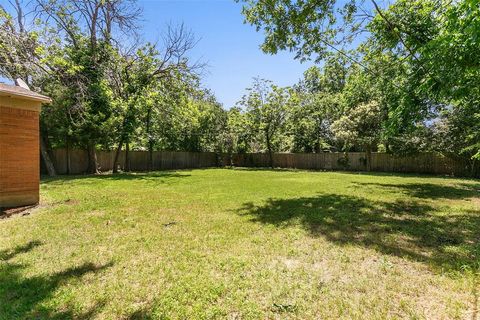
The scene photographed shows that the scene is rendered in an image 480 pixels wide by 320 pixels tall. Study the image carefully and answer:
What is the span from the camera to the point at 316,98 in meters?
23.5

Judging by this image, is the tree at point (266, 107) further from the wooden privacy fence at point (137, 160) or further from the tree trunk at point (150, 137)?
the tree trunk at point (150, 137)

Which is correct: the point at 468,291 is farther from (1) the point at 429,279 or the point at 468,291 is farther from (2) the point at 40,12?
(2) the point at 40,12

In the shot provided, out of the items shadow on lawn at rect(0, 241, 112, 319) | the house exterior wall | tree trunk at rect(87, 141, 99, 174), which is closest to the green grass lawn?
shadow on lawn at rect(0, 241, 112, 319)

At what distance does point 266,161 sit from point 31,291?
23084 millimetres

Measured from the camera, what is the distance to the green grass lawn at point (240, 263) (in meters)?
2.44

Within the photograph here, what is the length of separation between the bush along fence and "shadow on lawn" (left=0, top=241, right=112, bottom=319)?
1423cm

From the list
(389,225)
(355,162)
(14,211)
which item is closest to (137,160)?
(14,211)

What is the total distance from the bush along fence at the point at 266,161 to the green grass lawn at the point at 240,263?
11.1 metres

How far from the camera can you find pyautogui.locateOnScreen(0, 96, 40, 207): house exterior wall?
6.07 m

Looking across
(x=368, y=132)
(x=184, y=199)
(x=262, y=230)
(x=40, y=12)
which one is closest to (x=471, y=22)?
(x=262, y=230)

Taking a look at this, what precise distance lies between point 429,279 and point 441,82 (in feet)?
14.1

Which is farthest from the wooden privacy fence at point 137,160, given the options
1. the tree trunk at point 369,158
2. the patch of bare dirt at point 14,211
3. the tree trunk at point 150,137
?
the tree trunk at point 369,158

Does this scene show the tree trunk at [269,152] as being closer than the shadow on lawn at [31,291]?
No

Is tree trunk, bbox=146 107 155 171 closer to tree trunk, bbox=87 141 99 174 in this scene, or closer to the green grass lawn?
tree trunk, bbox=87 141 99 174
